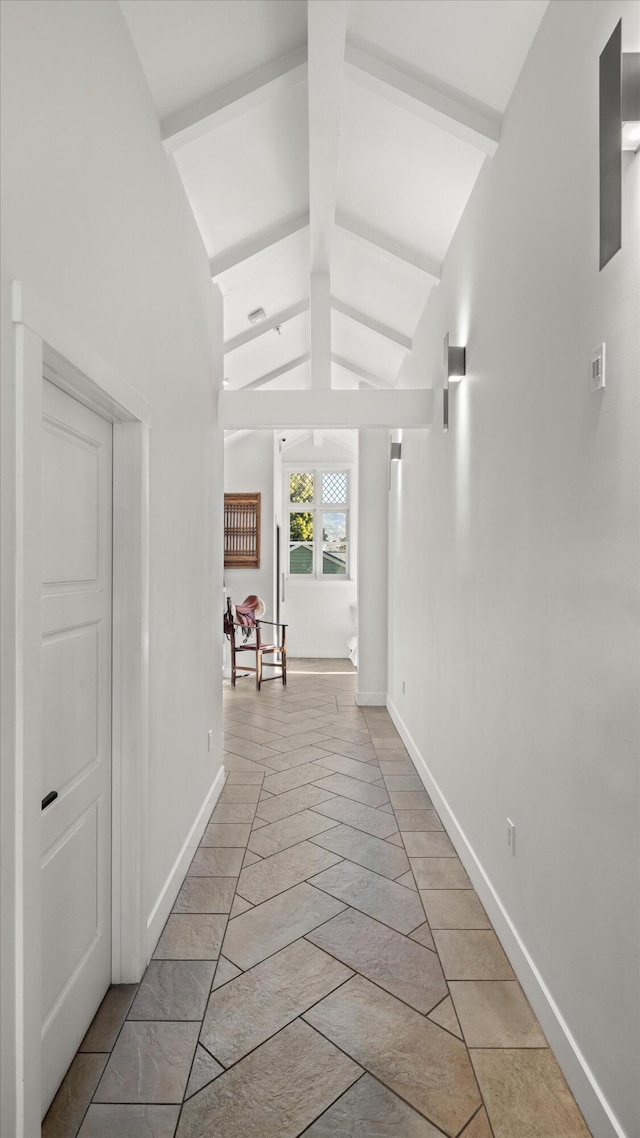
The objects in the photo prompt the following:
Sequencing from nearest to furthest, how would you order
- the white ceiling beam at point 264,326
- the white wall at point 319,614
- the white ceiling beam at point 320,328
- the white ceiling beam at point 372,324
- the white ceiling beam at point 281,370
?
the white ceiling beam at point 320,328 → the white ceiling beam at point 372,324 → the white ceiling beam at point 264,326 → the white ceiling beam at point 281,370 → the white wall at point 319,614

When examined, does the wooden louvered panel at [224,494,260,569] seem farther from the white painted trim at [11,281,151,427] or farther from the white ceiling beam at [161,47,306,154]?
the white painted trim at [11,281,151,427]

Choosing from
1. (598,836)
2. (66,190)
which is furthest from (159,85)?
(598,836)

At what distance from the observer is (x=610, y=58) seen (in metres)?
1.33

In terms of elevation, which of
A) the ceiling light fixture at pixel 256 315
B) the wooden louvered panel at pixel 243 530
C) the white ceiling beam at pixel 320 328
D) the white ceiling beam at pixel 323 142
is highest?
the ceiling light fixture at pixel 256 315

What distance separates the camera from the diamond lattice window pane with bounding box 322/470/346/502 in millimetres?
9445

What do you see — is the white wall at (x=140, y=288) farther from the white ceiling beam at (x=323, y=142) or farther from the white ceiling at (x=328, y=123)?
the white ceiling beam at (x=323, y=142)

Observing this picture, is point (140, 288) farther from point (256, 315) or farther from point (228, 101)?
point (256, 315)

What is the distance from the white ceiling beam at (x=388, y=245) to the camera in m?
3.58

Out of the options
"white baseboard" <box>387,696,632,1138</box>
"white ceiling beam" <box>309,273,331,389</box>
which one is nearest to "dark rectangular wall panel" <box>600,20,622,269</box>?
"white baseboard" <box>387,696,632,1138</box>

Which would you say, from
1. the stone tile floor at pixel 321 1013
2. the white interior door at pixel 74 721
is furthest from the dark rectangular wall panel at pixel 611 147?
the stone tile floor at pixel 321 1013

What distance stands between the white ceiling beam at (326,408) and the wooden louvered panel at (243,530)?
4.48m

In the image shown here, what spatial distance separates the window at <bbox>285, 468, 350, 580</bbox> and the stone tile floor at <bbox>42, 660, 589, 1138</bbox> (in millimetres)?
6229

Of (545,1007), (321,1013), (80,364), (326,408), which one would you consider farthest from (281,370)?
(545,1007)

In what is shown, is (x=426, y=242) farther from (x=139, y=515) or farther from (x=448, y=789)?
(x=448, y=789)
